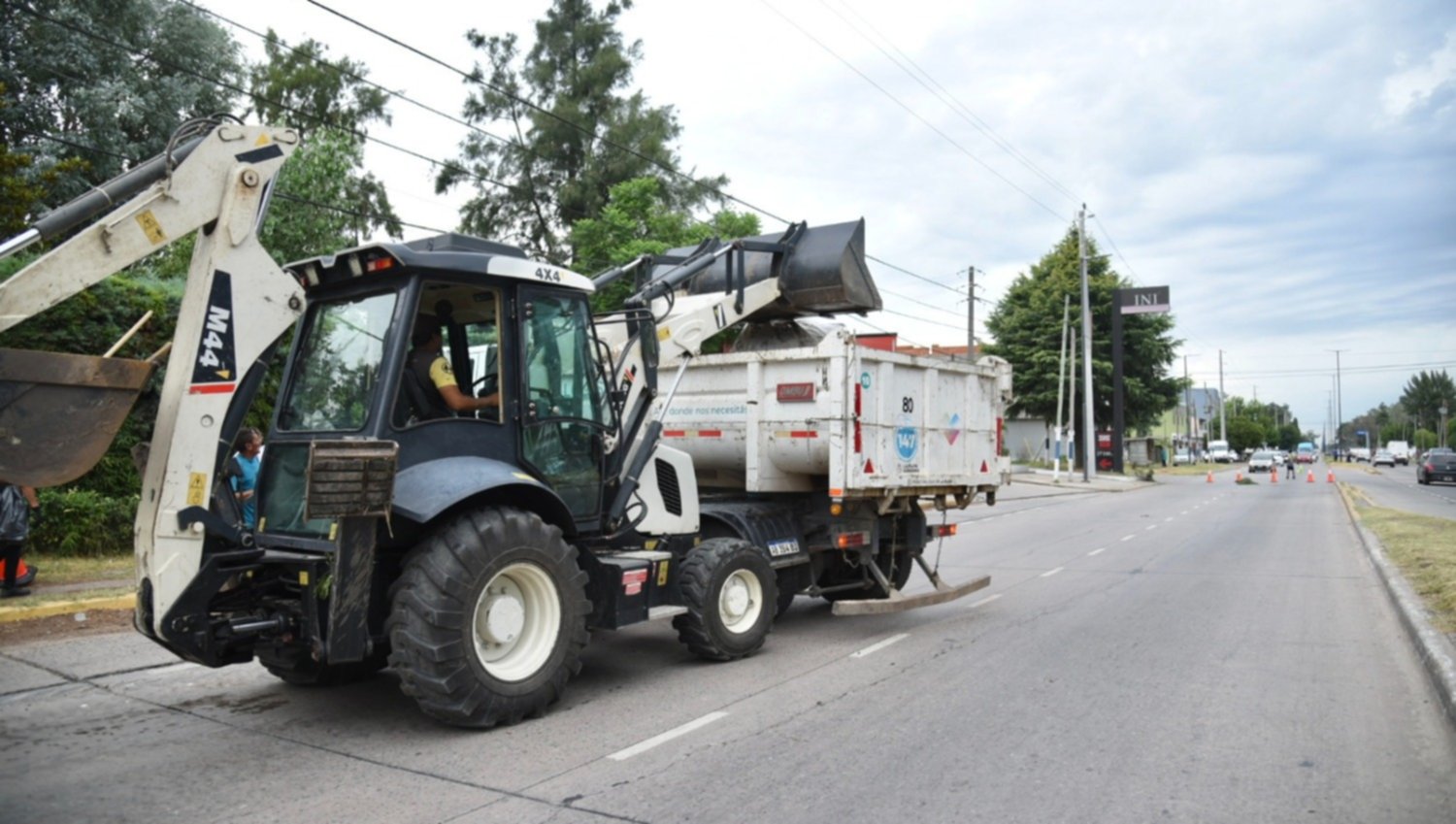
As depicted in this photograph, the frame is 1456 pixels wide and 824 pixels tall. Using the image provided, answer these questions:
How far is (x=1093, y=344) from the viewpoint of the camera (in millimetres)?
56875

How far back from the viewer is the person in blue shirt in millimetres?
6113

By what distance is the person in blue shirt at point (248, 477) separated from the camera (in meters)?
6.11

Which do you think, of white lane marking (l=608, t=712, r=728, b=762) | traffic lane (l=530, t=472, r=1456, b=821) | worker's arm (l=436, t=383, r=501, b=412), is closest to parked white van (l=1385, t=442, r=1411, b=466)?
traffic lane (l=530, t=472, r=1456, b=821)

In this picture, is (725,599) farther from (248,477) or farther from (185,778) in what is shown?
(185,778)

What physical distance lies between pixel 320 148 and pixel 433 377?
17.2 metres

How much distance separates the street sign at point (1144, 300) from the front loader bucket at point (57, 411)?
53412 millimetres

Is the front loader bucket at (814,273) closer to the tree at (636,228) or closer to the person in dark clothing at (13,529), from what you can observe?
the person in dark clothing at (13,529)

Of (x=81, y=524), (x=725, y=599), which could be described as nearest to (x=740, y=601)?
(x=725, y=599)

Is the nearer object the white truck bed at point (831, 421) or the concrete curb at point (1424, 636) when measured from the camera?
the concrete curb at point (1424, 636)

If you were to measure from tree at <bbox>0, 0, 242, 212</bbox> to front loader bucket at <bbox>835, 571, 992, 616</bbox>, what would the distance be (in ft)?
62.2

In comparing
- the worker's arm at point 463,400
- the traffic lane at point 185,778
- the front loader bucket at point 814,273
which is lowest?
the traffic lane at point 185,778

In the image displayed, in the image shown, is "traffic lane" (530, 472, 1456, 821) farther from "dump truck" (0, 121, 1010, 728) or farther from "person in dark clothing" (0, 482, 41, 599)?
"person in dark clothing" (0, 482, 41, 599)

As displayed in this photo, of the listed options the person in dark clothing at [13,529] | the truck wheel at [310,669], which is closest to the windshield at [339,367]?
the truck wheel at [310,669]

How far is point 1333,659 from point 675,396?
5928 millimetres
